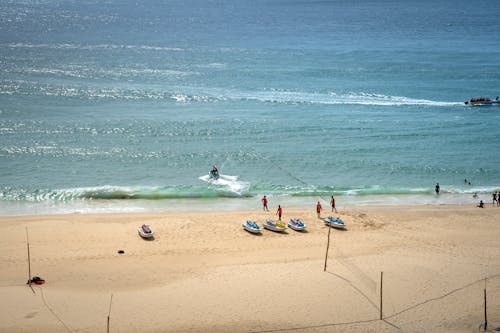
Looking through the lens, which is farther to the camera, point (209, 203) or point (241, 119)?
point (241, 119)

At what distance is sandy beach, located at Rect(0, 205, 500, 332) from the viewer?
25.0 meters

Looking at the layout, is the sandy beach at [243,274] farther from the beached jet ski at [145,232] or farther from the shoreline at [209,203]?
the shoreline at [209,203]

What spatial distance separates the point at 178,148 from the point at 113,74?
2647 cm

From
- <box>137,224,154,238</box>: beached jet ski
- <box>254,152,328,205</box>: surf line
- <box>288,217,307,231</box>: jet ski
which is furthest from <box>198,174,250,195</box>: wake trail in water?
<box>137,224,154,238</box>: beached jet ski

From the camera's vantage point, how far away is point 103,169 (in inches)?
1802

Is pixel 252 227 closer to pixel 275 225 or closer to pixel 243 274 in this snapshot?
pixel 275 225

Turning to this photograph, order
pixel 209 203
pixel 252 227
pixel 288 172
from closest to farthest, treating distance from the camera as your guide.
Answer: pixel 252 227 < pixel 209 203 < pixel 288 172

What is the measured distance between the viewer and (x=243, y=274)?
28.6 m

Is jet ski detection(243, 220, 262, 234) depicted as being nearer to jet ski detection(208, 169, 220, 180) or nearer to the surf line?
the surf line

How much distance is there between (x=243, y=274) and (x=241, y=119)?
31075 millimetres

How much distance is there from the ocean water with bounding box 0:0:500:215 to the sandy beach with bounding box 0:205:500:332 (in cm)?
540

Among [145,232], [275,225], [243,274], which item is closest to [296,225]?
[275,225]

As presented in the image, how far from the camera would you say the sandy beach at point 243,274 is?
25.0 meters

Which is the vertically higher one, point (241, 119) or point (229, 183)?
point (241, 119)
